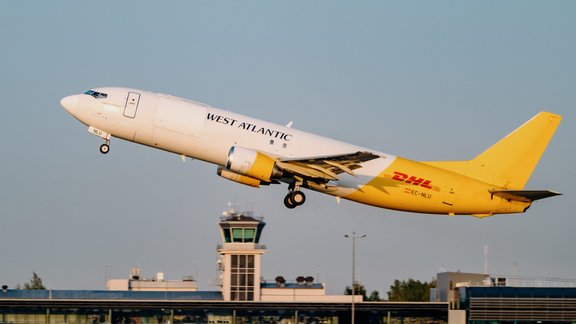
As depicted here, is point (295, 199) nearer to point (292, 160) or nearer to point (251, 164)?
point (292, 160)

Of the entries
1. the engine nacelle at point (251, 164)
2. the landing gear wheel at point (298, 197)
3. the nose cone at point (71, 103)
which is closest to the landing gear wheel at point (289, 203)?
the landing gear wheel at point (298, 197)

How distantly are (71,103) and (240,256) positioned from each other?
5096cm

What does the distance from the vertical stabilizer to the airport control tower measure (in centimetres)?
4668

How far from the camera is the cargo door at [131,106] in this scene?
6300cm

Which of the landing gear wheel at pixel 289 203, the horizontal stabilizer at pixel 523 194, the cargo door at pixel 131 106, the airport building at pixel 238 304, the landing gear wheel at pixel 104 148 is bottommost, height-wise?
the airport building at pixel 238 304

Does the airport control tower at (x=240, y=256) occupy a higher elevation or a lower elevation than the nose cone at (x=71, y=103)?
lower

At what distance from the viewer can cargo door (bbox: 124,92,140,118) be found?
63000 millimetres

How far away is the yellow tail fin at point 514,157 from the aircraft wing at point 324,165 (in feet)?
20.8

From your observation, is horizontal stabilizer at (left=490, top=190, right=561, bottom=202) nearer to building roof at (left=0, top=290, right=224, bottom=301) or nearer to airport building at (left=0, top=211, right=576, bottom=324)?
airport building at (left=0, top=211, right=576, bottom=324)

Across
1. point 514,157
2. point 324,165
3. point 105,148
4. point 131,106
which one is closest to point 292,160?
point 324,165

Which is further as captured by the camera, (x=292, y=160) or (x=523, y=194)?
(x=523, y=194)

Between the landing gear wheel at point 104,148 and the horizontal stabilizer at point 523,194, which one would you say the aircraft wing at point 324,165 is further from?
the landing gear wheel at point 104,148

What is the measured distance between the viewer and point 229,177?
65375mm

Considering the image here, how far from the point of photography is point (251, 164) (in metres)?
61.6
